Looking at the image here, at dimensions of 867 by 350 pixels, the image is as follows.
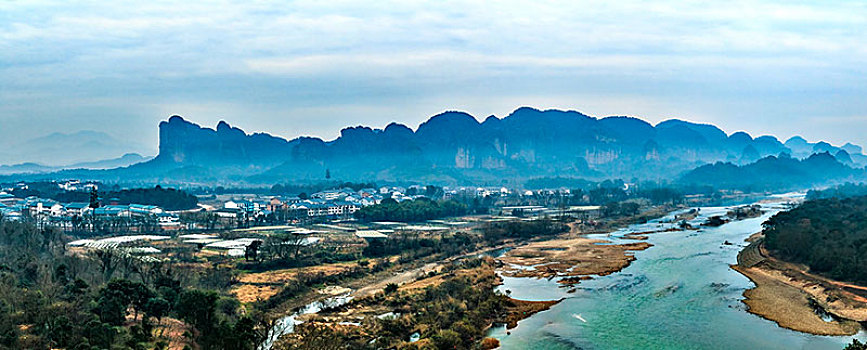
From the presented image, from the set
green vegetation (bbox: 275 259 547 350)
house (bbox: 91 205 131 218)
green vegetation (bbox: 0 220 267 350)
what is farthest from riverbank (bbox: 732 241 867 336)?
house (bbox: 91 205 131 218)

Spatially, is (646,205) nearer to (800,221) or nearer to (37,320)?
(800,221)

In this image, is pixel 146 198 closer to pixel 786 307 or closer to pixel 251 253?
pixel 251 253

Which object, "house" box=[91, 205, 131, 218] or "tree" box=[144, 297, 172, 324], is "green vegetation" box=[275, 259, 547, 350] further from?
"house" box=[91, 205, 131, 218]

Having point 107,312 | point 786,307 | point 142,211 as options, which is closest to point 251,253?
point 107,312

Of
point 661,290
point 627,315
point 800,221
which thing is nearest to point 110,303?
point 627,315

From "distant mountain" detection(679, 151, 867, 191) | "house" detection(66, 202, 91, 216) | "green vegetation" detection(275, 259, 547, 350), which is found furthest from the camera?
"distant mountain" detection(679, 151, 867, 191)
